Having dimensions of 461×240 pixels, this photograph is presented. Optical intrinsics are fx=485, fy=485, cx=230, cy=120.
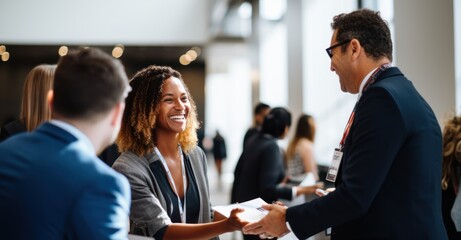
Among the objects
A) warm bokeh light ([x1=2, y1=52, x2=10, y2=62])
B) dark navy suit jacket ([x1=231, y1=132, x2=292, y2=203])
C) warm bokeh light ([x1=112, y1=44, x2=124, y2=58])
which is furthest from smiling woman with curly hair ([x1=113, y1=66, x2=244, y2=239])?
warm bokeh light ([x1=2, y1=52, x2=10, y2=62])

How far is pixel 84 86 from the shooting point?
46.0 inches

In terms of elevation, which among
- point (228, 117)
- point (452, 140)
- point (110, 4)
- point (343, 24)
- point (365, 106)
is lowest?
point (228, 117)

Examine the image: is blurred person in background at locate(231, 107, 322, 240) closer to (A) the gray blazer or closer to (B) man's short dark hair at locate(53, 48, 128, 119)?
(A) the gray blazer

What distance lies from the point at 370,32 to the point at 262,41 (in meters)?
9.06

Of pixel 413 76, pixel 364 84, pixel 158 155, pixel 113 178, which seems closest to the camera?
pixel 113 178

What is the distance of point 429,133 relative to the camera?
1.74 meters

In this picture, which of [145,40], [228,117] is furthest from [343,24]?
[228,117]

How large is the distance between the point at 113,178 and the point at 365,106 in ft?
3.27

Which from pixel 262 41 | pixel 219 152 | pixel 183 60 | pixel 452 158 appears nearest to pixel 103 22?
pixel 262 41

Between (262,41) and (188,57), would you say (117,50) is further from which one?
(262,41)

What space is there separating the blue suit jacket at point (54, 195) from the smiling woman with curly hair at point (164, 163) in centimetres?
81

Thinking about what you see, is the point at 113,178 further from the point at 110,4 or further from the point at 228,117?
the point at 228,117

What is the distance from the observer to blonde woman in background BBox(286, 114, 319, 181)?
16.2 feet

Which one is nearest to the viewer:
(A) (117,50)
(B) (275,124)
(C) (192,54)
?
(B) (275,124)
